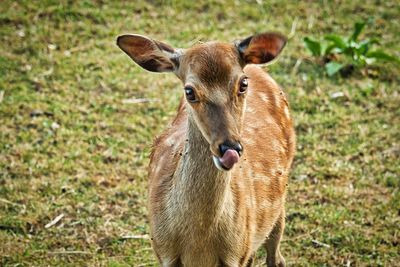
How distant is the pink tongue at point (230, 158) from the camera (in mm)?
3582

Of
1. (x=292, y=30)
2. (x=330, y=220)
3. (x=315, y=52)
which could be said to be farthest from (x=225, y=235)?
(x=292, y=30)

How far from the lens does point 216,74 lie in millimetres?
3846

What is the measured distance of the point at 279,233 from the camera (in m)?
5.37

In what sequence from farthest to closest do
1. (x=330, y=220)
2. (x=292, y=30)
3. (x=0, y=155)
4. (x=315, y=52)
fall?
(x=292, y=30) < (x=315, y=52) < (x=0, y=155) < (x=330, y=220)

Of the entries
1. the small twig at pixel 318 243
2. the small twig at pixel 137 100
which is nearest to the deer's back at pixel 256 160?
the small twig at pixel 318 243

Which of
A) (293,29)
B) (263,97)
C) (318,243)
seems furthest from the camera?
(293,29)

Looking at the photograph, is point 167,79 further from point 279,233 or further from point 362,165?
point 279,233

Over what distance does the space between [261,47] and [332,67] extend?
13.4 ft

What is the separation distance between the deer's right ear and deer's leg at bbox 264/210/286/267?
5.44 ft

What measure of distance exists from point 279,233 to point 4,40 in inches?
180

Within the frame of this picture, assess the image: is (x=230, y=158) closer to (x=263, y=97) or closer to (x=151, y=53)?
(x=151, y=53)

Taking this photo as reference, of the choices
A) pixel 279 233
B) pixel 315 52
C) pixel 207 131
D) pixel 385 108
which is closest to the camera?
pixel 207 131

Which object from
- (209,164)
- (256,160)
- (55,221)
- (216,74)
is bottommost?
(55,221)

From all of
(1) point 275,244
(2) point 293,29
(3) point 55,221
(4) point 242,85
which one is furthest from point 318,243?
(2) point 293,29
